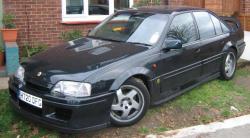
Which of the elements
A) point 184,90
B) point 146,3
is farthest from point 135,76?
point 146,3

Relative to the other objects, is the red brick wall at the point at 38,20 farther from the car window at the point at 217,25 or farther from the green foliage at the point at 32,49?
the car window at the point at 217,25

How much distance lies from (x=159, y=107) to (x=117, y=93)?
1.25 m

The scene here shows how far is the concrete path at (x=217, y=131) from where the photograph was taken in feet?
17.7

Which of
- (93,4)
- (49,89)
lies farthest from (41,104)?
(93,4)

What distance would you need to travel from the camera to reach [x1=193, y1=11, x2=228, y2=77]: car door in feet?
22.4

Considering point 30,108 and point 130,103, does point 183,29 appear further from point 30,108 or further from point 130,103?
point 30,108

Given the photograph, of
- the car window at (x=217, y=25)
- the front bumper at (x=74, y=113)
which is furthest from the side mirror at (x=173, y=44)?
the car window at (x=217, y=25)

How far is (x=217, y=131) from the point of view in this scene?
18.3 ft

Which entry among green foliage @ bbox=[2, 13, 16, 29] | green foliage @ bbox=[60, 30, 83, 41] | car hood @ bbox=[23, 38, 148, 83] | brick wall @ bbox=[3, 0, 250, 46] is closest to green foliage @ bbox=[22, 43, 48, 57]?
brick wall @ bbox=[3, 0, 250, 46]

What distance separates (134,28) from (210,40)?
5.27 ft

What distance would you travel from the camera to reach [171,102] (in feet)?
20.7

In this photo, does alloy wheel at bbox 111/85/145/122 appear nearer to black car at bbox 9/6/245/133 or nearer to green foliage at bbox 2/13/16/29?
black car at bbox 9/6/245/133

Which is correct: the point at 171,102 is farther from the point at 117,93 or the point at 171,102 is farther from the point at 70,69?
the point at 70,69

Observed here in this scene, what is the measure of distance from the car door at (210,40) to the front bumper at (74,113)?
8.16ft
